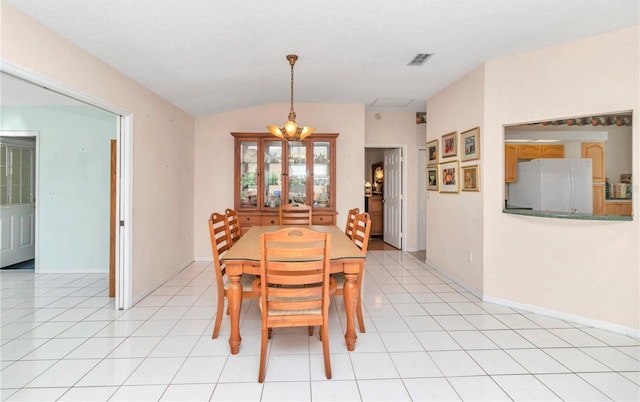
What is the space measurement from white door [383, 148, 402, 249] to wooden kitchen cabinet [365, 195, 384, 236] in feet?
1.33

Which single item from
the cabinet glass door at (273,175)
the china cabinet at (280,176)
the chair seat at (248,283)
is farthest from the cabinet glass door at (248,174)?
the chair seat at (248,283)

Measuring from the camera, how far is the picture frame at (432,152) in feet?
14.6

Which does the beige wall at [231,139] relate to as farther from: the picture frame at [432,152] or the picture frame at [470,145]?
the picture frame at [470,145]

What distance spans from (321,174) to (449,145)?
1809mm

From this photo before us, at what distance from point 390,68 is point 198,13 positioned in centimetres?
204

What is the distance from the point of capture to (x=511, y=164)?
12.3 feet

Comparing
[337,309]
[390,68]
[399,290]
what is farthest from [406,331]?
[390,68]

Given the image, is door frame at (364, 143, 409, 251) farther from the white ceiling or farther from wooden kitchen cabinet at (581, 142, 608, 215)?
wooden kitchen cabinet at (581, 142, 608, 215)

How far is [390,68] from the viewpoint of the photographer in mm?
3416

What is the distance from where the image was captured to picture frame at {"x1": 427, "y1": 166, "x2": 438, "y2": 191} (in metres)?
4.45

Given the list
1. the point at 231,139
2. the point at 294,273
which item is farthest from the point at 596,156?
the point at 231,139

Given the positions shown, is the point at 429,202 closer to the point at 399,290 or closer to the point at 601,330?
the point at 399,290

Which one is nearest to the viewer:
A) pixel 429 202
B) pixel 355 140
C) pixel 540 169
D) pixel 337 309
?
pixel 337 309

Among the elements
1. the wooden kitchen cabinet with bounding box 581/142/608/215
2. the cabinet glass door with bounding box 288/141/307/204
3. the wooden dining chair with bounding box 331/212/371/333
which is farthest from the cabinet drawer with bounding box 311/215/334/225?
the wooden kitchen cabinet with bounding box 581/142/608/215
